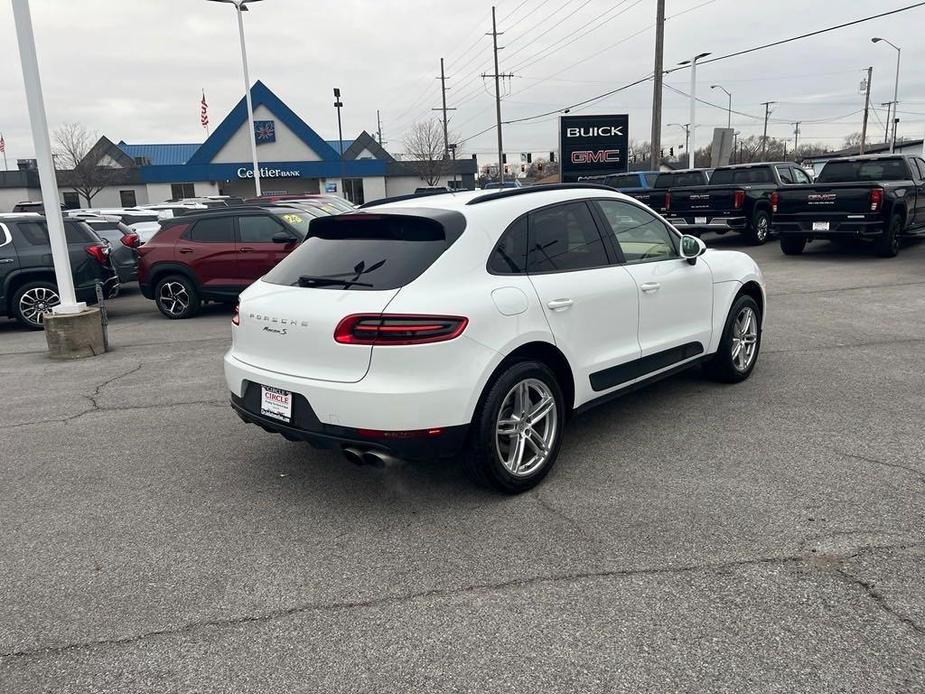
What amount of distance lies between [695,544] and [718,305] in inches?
106

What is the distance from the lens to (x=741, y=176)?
1747cm

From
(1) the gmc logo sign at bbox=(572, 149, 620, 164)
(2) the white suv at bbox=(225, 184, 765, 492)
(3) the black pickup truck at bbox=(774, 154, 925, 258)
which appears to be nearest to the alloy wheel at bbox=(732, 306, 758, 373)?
(2) the white suv at bbox=(225, 184, 765, 492)

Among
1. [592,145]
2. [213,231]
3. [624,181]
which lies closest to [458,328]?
[213,231]

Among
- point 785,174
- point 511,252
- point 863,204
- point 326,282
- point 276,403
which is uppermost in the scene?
point 785,174

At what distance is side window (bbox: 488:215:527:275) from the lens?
401cm

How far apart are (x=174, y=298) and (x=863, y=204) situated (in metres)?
12.0

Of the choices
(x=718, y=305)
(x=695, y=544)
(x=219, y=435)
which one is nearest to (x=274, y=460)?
(x=219, y=435)

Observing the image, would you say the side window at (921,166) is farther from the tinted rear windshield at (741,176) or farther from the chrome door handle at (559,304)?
the chrome door handle at (559,304)

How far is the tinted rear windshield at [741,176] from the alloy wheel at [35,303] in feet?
47.1

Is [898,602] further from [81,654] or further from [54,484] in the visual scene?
[54,484]

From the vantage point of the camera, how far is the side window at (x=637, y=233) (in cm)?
494

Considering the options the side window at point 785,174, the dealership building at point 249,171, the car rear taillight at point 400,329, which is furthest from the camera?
the dealership building at point 249,171

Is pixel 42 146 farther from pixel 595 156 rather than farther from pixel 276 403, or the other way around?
pixel 595 156

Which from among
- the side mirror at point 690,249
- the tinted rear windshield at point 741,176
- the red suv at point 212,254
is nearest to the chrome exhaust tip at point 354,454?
the side mirror at point 690,249
